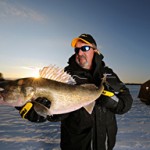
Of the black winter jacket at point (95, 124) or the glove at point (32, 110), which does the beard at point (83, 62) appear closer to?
the black winter jacket at point (95, 124)

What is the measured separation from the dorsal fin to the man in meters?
0.30

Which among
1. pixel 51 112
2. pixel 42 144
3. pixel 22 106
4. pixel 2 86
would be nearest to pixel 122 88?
pixel 51 112

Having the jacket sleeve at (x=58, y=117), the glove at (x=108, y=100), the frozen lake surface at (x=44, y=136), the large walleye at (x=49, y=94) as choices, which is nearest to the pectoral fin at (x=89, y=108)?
the large walleye at (x=49, y=94)

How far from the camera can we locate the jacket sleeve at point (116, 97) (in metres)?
3.18

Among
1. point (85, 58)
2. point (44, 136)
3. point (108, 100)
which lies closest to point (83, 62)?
point (85, 58)

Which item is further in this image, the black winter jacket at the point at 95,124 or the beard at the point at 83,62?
the beard at the point at 83,62

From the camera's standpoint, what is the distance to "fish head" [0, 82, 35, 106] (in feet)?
9.62

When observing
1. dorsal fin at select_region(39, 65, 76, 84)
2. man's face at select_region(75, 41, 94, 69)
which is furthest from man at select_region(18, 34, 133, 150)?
dorsal fin at select_region(39, 65, 76, 84)

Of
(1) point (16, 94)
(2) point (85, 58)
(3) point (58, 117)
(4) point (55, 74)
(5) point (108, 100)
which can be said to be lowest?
(3) point (58, 117)

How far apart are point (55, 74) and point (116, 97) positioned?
3.31 ft

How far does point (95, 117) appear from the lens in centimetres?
315

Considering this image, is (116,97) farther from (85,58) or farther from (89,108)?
(85,58)

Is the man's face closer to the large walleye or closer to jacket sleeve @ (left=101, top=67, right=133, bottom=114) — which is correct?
jacket sleeve @ (left=101, top=67, right=133, bottom=114)

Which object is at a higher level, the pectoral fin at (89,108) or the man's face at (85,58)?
the man's face at (85,58)
